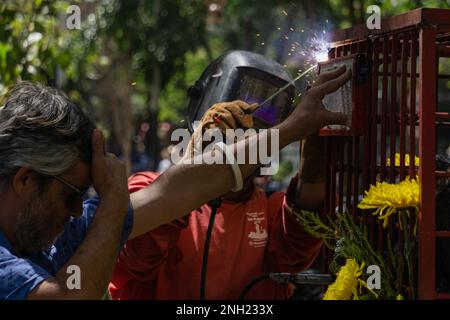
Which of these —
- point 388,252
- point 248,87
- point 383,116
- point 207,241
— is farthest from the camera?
point 248,87

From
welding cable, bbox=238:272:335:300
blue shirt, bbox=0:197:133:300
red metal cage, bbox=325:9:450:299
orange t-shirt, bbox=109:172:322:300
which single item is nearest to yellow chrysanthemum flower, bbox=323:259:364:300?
red metal cage, bbox=325:9:450:299

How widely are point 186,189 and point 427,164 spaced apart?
32.3 inches

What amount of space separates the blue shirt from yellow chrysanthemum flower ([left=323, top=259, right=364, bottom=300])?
713mm

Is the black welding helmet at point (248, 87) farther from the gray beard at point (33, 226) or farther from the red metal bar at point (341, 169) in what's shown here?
the gray beard at point (33, 226)

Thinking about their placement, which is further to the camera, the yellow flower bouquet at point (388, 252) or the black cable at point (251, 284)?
the black cable at point (251, 284)

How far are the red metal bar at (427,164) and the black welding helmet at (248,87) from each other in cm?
108

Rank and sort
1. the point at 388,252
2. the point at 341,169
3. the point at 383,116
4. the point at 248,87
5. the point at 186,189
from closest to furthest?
1. the point at 388,252
2. the point at 383,116
3. the point at 186,189
4. the point at 341,169
5. the point at 248,87

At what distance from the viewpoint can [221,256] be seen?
327 cm

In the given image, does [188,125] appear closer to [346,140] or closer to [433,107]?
[346,140]

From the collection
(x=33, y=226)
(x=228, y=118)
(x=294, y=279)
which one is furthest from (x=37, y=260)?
(x=294, y=279)

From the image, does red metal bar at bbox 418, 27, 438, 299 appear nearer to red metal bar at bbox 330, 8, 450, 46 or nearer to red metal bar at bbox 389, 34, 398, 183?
red metal bar at bbox 330, 8, 450, 46

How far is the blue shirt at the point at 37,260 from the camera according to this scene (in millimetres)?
2055

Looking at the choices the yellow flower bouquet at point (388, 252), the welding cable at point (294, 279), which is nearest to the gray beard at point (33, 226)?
the yellow flower bouquet at point (388, 252)

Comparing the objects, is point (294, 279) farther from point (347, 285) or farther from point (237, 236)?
point (347, 285)
